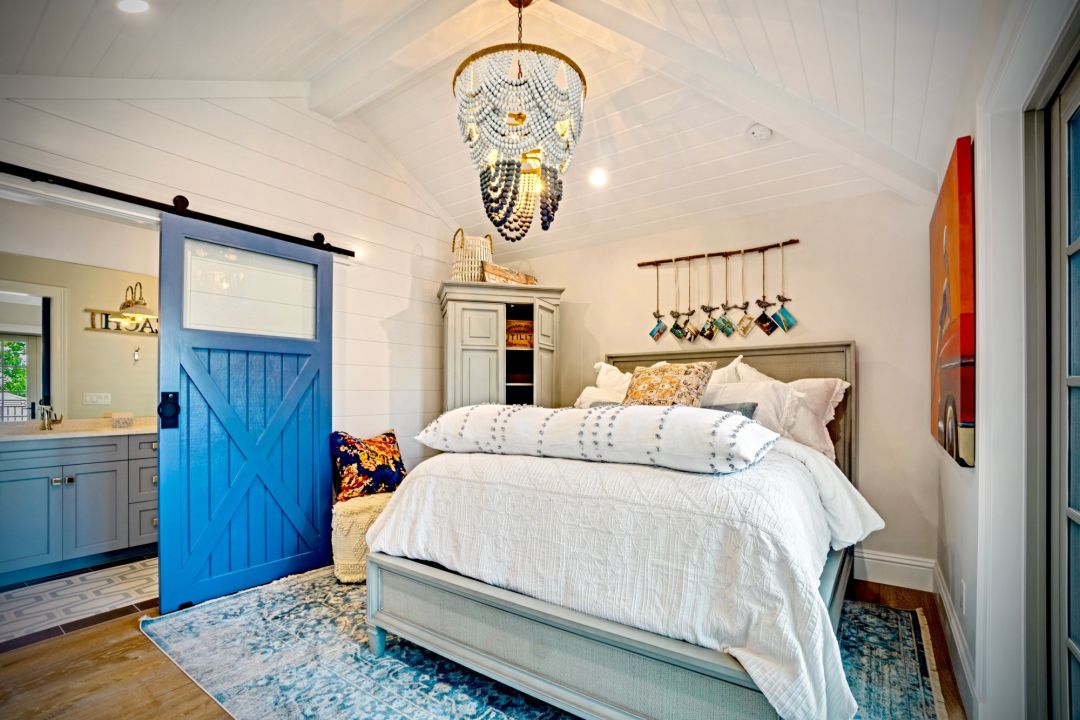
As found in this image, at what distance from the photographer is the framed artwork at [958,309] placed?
1684mm

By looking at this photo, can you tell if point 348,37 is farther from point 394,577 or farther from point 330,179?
point 394,577

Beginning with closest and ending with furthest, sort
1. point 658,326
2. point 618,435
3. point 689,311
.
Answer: point 618,435 → point 689,311 → point 658,326

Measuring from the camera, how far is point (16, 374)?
3.69 meters

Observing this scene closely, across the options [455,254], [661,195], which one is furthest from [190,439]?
[661,195]

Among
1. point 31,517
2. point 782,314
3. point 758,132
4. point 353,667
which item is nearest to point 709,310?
point 782,314

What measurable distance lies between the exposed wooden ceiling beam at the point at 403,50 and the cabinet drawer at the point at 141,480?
8.69ft

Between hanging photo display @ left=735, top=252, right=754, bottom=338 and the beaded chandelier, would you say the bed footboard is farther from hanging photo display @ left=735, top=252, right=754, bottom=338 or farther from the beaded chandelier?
hanging photo display @ left=735, top=252, right=754, bottom=338

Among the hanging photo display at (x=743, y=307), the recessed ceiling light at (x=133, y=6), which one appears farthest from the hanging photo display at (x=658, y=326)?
the recessed ceiling light at (x=133, y=6)

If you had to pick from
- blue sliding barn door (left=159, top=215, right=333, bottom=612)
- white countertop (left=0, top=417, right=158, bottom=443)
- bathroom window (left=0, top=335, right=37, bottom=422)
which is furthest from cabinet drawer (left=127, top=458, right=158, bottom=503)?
blue sliding barn door (left=159, top=215, right=333, bottom=612)

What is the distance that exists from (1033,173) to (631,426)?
1.29 meters

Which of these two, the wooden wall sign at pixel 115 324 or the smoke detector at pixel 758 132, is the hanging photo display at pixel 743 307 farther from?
the wooden wall sign at pixel 115 324

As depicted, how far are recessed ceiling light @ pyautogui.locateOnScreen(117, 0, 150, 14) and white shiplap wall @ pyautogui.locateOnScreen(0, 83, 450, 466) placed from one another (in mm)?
617

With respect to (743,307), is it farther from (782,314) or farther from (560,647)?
(560,647)

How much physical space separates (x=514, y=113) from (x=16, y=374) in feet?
12.9
